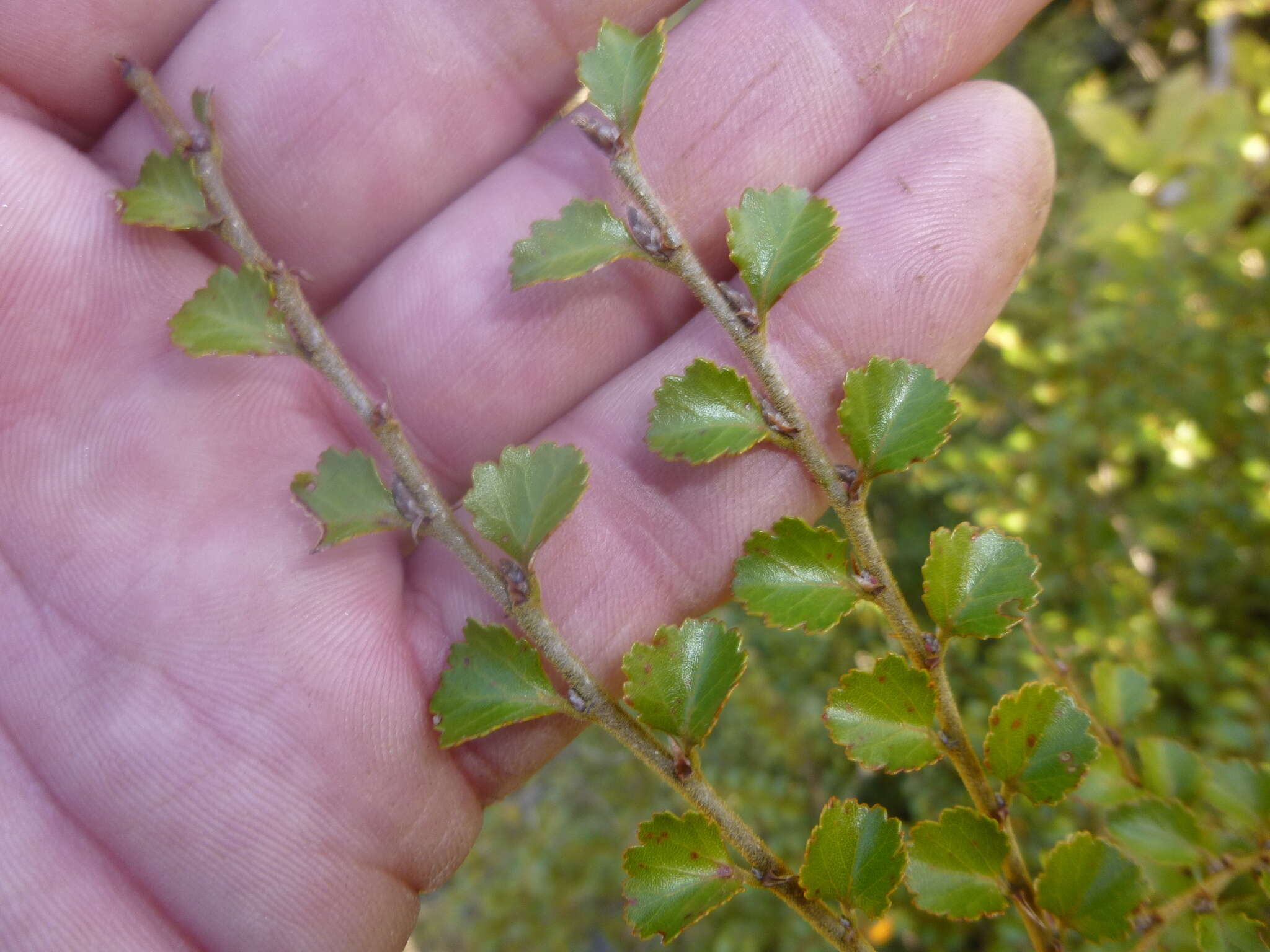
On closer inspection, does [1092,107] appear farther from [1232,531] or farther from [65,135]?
[65,135]

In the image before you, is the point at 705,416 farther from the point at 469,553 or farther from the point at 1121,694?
the point at 1121,694

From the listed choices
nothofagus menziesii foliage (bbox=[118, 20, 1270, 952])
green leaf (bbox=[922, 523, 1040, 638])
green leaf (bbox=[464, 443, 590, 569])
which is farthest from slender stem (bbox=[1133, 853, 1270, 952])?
green leaf (bbox=[464, 443, 590, 569])

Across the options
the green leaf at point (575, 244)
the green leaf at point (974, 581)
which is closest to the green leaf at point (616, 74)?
the green leaf at point (575, 244)

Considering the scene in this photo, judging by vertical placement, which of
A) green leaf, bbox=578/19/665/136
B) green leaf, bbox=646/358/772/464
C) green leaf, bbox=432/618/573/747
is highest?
green leaf, bbox=578/19/665/136

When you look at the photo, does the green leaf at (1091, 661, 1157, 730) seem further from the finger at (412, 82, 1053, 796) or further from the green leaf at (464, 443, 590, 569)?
the green leaf at (464, 443, 590, 569)

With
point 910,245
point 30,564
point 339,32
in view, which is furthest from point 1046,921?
point 339,32
